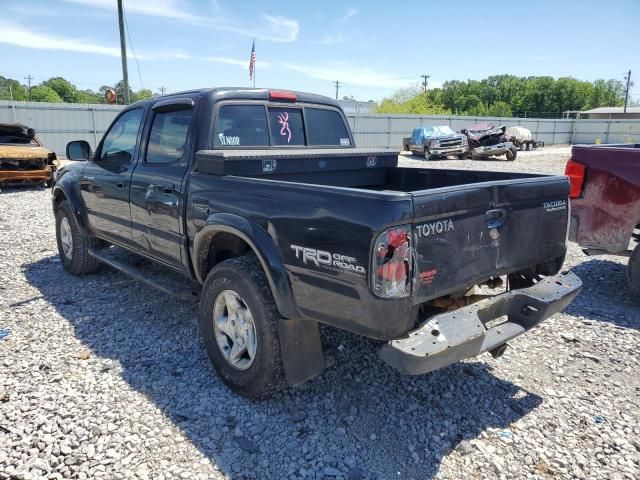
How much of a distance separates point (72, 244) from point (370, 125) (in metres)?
29.3

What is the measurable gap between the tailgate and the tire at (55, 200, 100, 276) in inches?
175

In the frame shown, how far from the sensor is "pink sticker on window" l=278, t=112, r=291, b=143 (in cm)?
446

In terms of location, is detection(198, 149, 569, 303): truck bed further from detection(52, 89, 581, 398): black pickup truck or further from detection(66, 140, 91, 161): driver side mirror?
detection(66, 140, 91, 161): driver side mirror

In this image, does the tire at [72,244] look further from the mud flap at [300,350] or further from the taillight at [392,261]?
the taillight at [392,261]

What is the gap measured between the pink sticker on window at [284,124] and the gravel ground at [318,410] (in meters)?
1.79

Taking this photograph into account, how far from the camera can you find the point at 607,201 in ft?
16.9

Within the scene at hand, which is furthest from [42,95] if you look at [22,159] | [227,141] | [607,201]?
[607,201]

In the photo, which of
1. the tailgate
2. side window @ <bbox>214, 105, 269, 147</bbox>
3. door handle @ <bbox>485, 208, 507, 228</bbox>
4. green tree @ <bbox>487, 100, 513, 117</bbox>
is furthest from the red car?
green tree @ <bbox>487, 100, 513, 117</bbox>

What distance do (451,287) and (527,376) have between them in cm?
144

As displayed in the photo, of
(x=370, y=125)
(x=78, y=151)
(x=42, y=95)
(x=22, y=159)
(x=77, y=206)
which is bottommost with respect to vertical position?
(x=77, y=206)

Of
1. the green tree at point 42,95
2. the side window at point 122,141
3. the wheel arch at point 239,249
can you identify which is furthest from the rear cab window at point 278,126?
the green tree at point 42,95

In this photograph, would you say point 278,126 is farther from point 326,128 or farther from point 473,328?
point 473,328

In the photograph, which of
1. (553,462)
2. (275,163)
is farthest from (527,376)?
(275,163)

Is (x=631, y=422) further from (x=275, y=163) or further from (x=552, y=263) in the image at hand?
(x=275, y=163)
